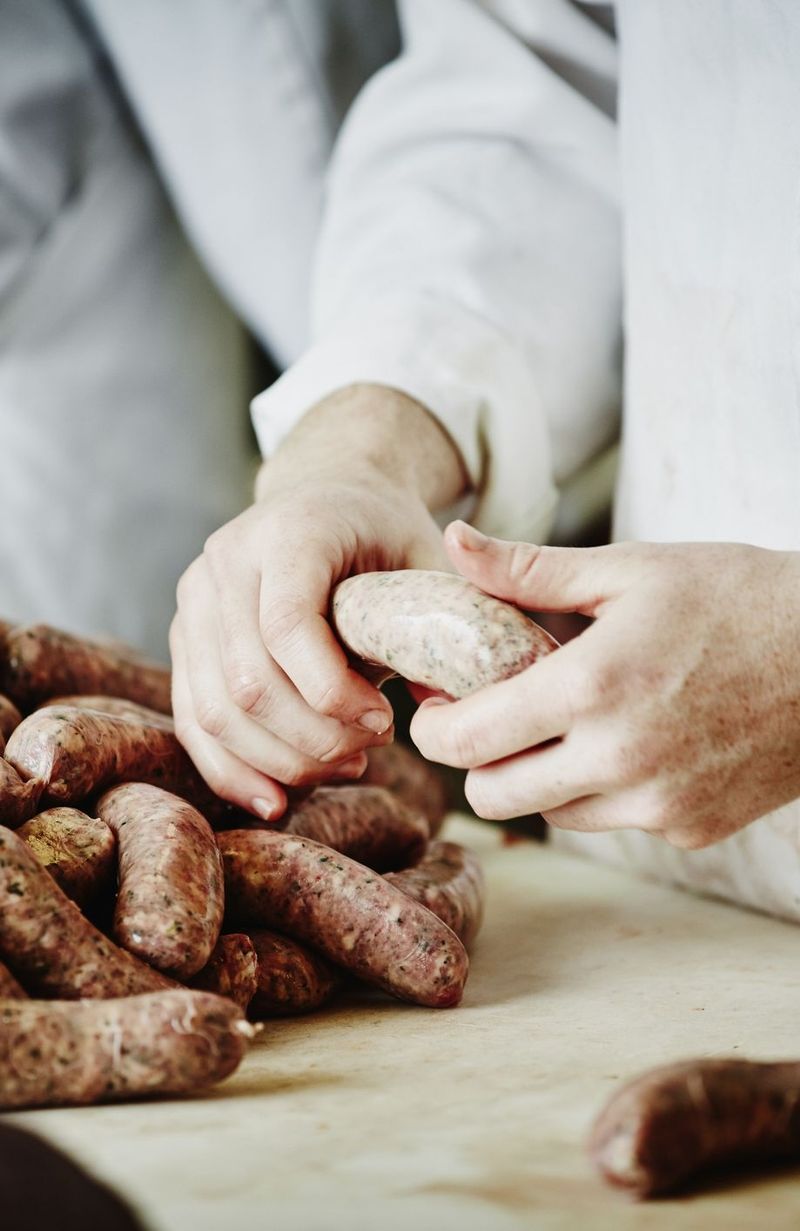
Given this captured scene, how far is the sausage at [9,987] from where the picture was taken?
1.32m

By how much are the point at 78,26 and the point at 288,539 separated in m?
2.64

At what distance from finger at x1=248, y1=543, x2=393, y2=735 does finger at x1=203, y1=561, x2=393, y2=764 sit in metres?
0.04

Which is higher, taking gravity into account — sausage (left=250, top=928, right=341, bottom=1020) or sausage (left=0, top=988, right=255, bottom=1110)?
sausage (left=0, top=988, right=255, bottom=1110)

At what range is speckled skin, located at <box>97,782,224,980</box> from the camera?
4.91 ft

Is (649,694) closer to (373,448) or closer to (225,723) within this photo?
(225,723)

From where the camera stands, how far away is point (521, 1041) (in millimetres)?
1538

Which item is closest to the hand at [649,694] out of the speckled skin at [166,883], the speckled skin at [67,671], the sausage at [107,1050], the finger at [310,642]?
the finger at [310,642]

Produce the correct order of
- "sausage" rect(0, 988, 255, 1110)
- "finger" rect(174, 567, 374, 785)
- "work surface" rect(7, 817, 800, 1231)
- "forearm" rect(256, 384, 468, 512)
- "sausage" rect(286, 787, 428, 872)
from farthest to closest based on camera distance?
"forearm" rect(256, 384, 468, 512) < "sausage" rect(286, 787, 428, 872) < "finger" rect(174, 567, 374, 785) < "sausage" rect(0, 988, 255, 1110) < "work surface" rect(7, 817, 800, 1231)

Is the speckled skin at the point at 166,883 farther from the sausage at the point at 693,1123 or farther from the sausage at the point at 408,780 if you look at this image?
the sausage at the point at 408,780

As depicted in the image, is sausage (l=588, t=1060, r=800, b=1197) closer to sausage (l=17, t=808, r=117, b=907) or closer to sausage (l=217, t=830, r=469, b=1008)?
sausage (l=217, t=830, r=469, b=1008)

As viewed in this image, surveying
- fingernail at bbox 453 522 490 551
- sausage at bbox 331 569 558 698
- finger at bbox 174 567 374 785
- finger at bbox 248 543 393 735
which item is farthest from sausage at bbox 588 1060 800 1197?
finger at bbox 174 567 374 785

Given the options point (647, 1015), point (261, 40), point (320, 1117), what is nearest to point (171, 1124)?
point (320, 1117)

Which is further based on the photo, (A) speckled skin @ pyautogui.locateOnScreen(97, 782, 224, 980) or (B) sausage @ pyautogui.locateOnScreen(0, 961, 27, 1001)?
(A) speckled skin @ pyautogui.locateOnScreen(97, 782, 224, 980)

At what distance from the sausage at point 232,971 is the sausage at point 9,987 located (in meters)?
0.26
